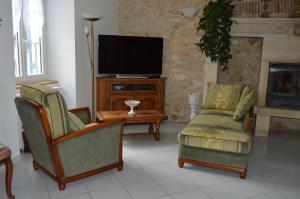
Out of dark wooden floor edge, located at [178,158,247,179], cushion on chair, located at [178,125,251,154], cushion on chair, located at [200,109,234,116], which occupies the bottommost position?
dark wooden floor edge, located at [178,158,247,179]

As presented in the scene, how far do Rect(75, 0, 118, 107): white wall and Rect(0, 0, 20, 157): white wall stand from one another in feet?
4.77

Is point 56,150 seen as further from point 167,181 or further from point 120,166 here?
point 167,181

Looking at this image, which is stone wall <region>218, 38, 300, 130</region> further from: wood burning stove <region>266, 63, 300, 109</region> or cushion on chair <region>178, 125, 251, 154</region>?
cushion on chair <region>178, 125, 251, 154</region>

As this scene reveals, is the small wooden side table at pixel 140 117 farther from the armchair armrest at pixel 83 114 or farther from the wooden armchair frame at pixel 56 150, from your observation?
the wooden armchair frame at pixel 56 150

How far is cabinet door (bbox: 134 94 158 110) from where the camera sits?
17.7 feet

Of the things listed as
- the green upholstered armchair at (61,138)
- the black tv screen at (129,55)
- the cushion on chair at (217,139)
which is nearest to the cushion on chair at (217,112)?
the cushion on chair at (217,139)

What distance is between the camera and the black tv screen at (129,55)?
208 inches

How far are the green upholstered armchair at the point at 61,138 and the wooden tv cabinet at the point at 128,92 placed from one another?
6.48ft

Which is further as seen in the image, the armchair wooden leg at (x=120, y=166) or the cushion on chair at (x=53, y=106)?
the armchair wooden leg at (x=120, y=166)

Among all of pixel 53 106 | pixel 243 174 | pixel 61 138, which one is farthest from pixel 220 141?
pixel 53 106

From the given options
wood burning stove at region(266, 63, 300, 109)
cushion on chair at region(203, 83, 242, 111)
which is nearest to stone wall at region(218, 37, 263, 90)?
wood burning stove at region(266, 63, 300, 109)

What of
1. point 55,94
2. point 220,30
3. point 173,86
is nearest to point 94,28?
point 173,86

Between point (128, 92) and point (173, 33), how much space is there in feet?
4.43

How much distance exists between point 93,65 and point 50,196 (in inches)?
104
